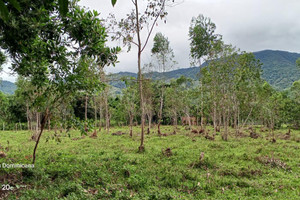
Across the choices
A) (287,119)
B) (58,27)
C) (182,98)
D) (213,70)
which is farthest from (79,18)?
(287,119)

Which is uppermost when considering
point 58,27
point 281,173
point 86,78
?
point 58,27

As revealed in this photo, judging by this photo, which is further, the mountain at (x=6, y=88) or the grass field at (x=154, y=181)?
the mountain at (x=6, y=88)

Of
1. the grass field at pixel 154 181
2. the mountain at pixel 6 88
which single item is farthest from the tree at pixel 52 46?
the mountain at pixel 6 88

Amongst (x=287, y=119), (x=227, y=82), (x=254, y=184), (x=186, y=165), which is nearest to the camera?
(x=254, y=184)

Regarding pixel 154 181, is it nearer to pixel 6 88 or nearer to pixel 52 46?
pixel 52 46

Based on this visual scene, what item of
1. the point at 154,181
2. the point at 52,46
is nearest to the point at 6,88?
the point at 52,46

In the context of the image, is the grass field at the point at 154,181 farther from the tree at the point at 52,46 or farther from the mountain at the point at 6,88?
the mountain at the point at 6,88

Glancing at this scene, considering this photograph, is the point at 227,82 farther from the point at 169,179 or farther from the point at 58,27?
the point at 58,27

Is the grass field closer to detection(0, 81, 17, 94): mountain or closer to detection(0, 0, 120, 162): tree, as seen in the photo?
detection(0, 0, 120, 162): tree

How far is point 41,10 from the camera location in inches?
185

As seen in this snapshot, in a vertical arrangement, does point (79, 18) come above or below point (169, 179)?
above

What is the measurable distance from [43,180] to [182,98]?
23695mm

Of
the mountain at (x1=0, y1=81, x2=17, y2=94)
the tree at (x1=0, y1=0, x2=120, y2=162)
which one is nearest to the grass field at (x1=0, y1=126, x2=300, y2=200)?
the tree at (x1=0, y1=0, x2=120, y2=162)

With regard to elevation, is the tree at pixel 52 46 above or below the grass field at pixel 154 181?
above
